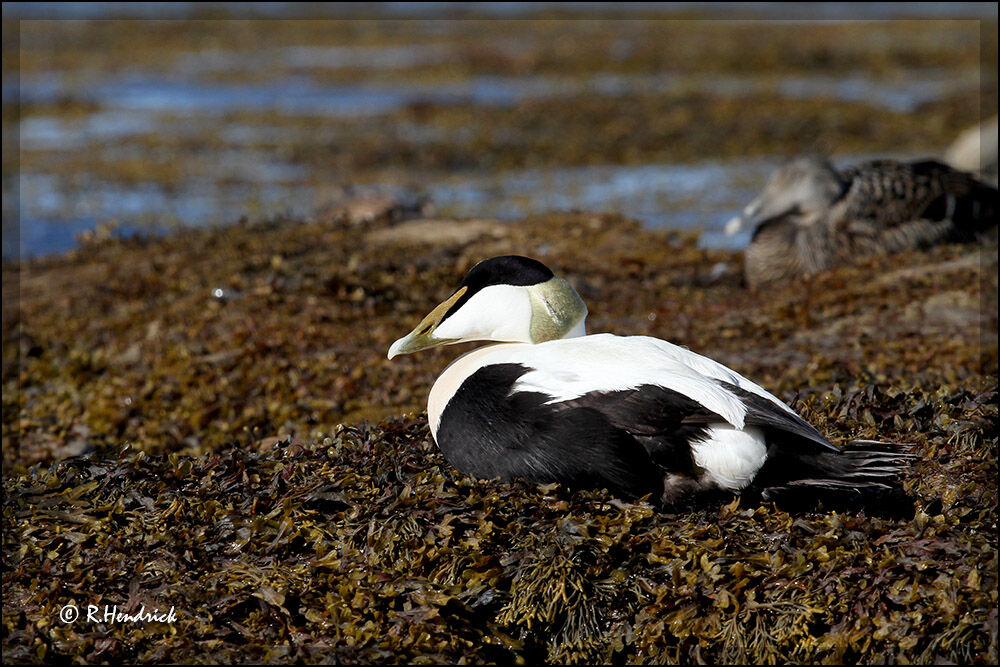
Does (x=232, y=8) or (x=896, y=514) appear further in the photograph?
(x=232, y=8)

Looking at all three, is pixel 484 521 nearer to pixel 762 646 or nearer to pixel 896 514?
pixel 762 646

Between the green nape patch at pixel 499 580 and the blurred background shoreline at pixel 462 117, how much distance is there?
7803 millimetres

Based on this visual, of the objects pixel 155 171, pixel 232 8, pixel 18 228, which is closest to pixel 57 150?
pixel 155 171

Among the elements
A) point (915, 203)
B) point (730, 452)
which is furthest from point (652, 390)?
point (915, 203)

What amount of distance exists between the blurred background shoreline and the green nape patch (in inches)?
307

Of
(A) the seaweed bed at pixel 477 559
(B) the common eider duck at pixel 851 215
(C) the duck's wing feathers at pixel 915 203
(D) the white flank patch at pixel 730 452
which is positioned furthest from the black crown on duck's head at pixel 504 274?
(C) the duck's wing feathers at pixel 915 203

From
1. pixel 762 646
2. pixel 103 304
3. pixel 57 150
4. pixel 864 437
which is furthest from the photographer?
pixel 57 150

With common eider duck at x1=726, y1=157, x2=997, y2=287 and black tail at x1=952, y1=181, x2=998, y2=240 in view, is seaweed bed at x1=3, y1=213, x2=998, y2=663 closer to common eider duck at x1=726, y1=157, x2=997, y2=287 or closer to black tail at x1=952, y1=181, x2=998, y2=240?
common eider duck at x1=726, y1=157, x2=997, y2=287

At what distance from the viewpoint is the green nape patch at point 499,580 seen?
10.1 ft

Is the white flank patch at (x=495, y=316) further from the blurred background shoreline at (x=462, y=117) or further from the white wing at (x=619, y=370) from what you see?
the blurred background shoreline at (x=462, y=117)

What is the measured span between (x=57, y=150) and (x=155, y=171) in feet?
10.5

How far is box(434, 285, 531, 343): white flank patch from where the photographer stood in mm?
3645

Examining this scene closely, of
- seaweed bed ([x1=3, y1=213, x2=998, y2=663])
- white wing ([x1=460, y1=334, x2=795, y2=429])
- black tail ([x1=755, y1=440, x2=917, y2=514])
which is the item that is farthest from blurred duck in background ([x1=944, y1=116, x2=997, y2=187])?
white wing ([x1=460, y1=334, x2=795, y2=429])

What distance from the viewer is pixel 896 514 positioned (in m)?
3.51
